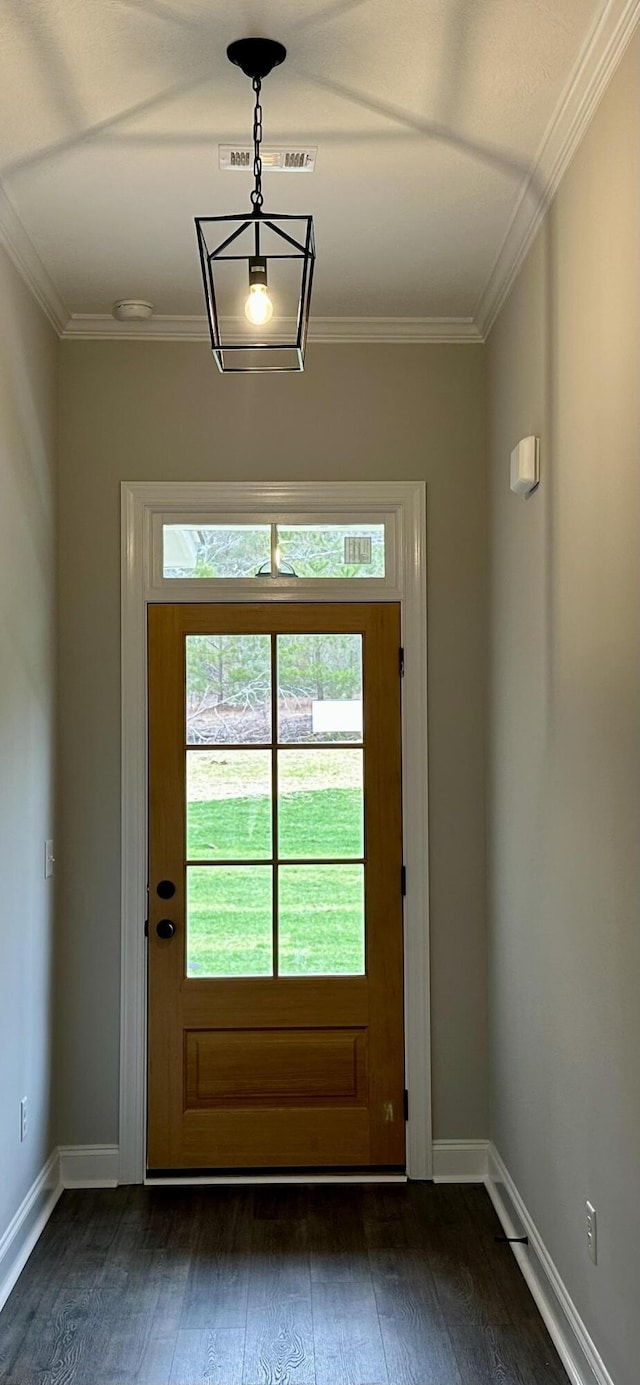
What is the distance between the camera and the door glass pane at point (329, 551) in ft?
12.5

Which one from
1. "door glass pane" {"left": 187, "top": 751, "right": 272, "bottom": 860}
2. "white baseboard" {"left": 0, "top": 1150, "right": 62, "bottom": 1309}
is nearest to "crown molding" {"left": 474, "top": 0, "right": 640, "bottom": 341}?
"door glass pane" {"left": 187, "top": 751, "right": 272, "bottom": 860}

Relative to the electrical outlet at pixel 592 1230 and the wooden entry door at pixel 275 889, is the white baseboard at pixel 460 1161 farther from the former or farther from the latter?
the electrical outlet at pixel 592 1230

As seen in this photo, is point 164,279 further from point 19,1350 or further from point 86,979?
point 19,1350

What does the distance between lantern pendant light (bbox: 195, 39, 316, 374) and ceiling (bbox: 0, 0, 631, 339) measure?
50 millimetres

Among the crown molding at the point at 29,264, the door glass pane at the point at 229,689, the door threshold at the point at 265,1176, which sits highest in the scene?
the crown molding at the point at 29,264

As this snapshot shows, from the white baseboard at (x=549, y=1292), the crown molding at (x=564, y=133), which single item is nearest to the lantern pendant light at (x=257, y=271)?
the crown molding at (x=564, y=133)

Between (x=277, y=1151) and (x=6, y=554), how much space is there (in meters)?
2.11

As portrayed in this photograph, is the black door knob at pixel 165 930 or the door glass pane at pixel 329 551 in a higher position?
the door glass pane at pixel 329 551

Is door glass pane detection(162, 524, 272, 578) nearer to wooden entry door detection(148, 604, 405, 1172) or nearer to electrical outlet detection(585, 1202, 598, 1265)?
wooden entry door detection(148, 604, 405, 1172)

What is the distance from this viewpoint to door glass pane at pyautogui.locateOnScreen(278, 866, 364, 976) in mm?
3770

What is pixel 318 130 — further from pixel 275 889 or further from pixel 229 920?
pixel 229 920

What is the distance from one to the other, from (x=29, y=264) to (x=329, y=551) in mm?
1276

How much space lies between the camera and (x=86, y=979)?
374 cm

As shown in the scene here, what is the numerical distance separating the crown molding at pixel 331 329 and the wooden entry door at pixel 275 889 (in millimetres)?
909
